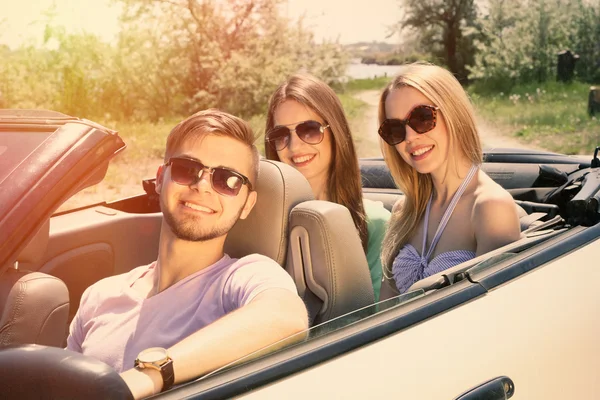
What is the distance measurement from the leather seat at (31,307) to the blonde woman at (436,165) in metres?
1.14

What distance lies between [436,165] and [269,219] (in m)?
0.68

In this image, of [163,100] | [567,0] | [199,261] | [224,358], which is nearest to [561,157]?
[199,261]

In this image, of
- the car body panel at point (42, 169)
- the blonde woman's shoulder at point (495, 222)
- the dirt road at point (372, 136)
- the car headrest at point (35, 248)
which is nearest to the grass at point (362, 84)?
the dirt road at point (372, 136)

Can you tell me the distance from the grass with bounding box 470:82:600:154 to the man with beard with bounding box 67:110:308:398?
12720mm

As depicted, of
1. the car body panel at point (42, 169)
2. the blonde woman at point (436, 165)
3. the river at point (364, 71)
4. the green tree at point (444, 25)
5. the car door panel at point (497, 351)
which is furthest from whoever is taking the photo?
the green tree at point (444, 25)

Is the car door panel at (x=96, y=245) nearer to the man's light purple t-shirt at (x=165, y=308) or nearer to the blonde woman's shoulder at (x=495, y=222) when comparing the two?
the man's light purple t-shirt at (x=165, y=308)

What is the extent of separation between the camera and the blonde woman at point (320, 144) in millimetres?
2893

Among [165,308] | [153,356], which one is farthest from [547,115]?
[153,356]

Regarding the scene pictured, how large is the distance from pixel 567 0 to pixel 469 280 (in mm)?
18016

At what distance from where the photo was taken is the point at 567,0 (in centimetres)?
1772

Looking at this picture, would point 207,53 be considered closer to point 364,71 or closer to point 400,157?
point 364,71

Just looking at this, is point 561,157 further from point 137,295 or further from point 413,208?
Result: point 137,295

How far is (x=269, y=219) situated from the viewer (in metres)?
2.11

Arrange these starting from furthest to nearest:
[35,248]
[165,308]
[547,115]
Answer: [547,115] → [35,248] → [165,308]
